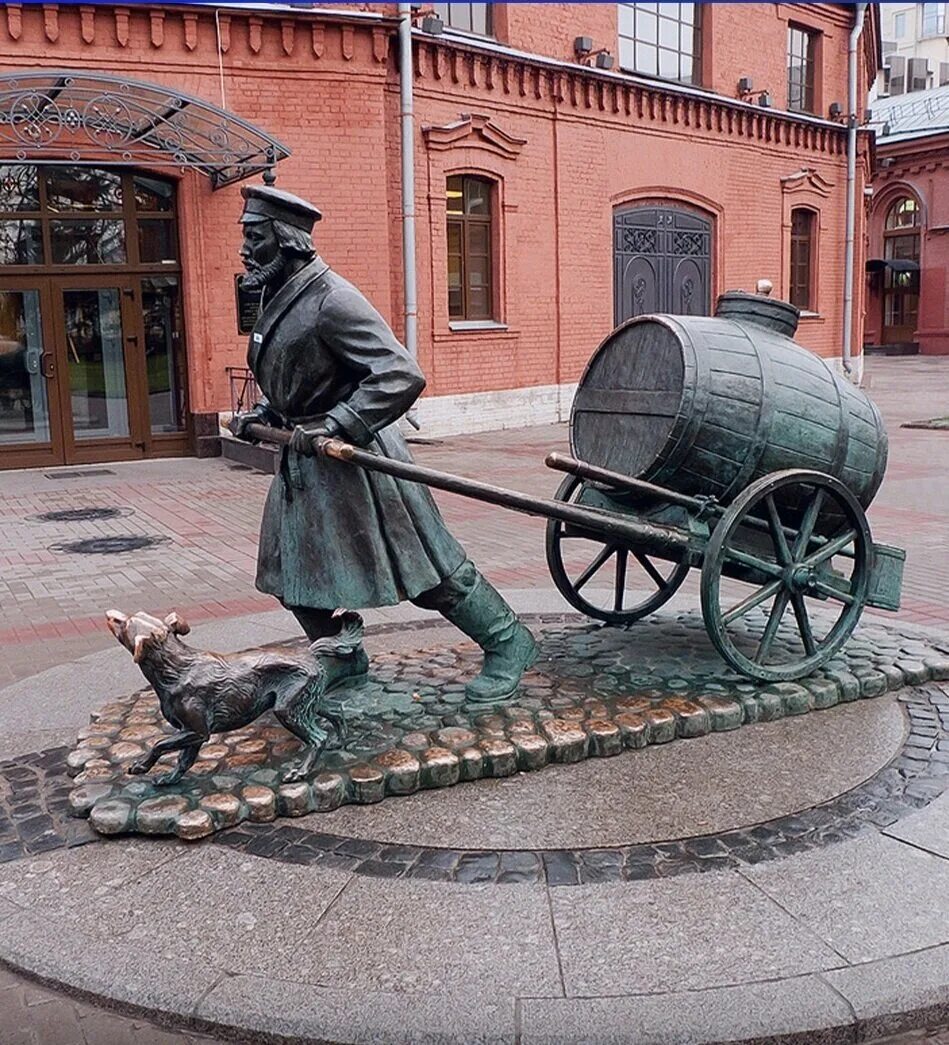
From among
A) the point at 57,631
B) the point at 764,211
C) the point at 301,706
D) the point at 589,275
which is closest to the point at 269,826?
the point at 301,706

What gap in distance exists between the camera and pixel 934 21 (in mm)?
60062

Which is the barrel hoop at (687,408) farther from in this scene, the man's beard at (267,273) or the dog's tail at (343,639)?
the man's beard at (267,273)

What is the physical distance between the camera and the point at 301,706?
12.3ft

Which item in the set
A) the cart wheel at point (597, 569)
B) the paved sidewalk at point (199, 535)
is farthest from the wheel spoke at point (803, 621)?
the paved sidewalk at point (199, 535)

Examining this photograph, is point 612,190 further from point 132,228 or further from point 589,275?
point 132,228

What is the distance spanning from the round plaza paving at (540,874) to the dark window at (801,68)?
1925 cm

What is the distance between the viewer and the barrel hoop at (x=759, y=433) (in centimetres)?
447

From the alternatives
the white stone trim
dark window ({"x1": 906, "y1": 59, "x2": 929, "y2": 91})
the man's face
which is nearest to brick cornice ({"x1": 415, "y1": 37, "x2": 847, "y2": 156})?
the white stone trim

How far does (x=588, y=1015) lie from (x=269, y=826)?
4.38 feet

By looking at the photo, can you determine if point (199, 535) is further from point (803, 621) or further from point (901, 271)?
point (901, 271)

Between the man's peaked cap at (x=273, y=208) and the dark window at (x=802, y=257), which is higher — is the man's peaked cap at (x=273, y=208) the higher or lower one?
the lower one

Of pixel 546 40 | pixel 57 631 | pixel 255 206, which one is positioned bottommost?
pixel 57 631

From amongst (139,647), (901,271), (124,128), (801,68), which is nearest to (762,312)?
(139,647)

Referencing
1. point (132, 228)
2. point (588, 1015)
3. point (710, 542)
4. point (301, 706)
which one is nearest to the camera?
point (588, 1015)
